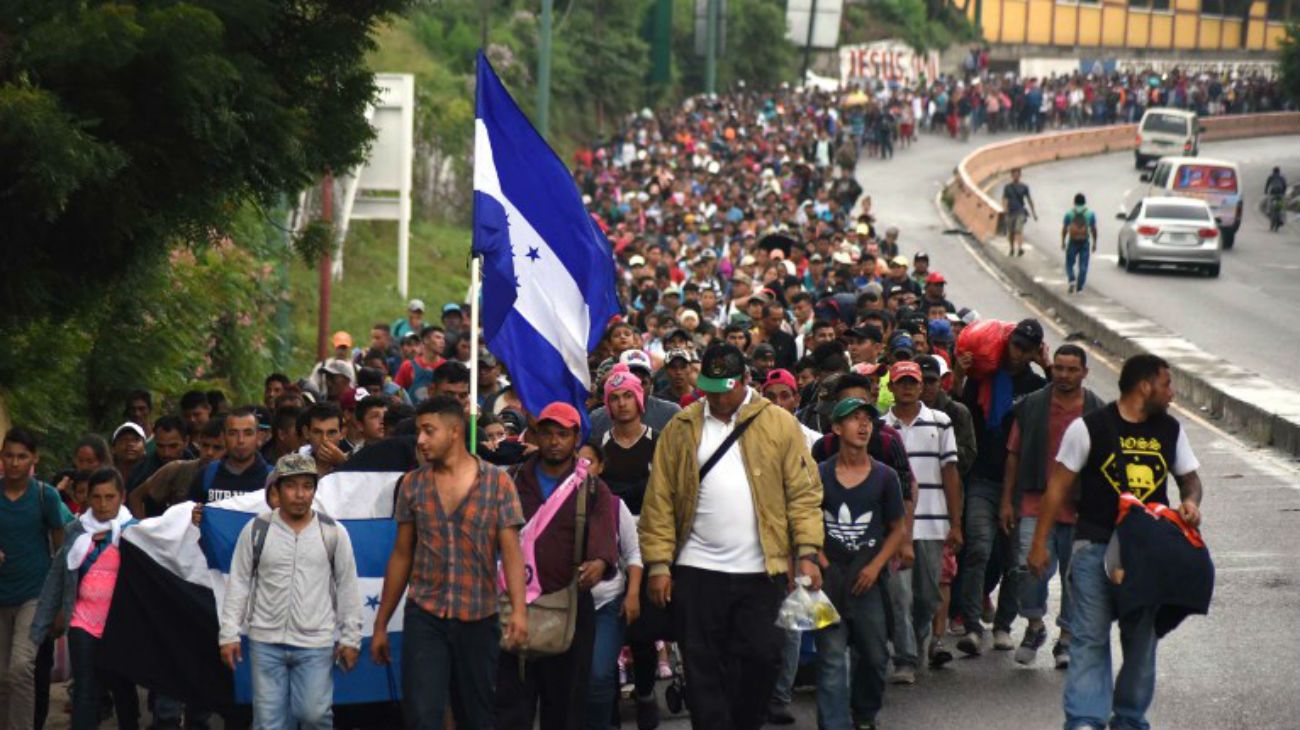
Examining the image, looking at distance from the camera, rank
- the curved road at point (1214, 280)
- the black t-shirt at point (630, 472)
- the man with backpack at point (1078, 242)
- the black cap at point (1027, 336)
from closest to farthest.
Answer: the black t-shirt at point (630, 472), the black cap at point (1027, 336), the curved road at point (1214, 280), the man with backpack at point (1078, 242)

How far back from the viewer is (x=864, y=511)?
10586mm

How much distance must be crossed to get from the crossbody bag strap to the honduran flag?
137 cm

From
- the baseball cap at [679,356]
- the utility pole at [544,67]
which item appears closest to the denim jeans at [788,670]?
the baseball cap at [679,356]

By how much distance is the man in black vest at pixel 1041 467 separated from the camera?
11805mm

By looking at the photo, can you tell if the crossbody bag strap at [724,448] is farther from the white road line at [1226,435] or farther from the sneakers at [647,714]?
the white road line at [1226,435]

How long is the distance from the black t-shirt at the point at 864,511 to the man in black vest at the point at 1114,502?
0.89 meters

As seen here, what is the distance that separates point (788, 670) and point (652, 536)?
1933 millimetres

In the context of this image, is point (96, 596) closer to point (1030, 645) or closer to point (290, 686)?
point (290, 686)

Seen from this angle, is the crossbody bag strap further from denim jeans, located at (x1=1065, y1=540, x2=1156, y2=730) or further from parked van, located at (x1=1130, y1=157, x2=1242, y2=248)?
parked van, located at (x1=1130, y1=157, x2=1242, y2=248)

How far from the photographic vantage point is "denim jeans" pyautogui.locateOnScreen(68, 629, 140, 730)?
10.5 m

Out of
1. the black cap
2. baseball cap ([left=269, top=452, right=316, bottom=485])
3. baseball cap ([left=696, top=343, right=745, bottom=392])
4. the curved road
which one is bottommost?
the curved road

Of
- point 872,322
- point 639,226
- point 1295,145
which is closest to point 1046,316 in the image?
point 639,226

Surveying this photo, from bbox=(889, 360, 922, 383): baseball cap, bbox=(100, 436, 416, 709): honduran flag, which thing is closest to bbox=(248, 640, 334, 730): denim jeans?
bbox=(100, 436, 416, 709): honduran flag

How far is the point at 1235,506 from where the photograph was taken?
16938mm
